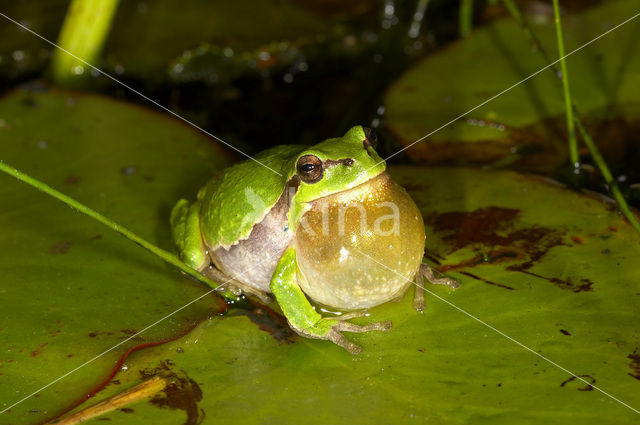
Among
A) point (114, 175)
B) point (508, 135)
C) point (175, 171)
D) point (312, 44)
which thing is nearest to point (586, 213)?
point (508, 135)

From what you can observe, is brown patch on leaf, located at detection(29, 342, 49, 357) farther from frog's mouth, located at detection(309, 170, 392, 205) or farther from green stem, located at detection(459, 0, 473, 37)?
green stem, located at detection(459, 0, 473, 37)

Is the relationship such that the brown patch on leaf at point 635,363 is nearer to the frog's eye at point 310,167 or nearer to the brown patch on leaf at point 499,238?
the brown patch on leaf at point 499,238

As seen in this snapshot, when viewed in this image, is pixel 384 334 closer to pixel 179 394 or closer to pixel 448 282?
pixel 448 282

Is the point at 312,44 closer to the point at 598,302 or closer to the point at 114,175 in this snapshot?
the point at 114,175

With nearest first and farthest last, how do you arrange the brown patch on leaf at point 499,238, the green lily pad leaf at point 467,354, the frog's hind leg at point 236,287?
the green lily pad leaf at point 467,354 → the brown patch on leaf at point 499,238 → the frog's hind leg at point 236,287

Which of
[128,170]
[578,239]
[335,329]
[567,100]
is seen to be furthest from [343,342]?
[128,170]

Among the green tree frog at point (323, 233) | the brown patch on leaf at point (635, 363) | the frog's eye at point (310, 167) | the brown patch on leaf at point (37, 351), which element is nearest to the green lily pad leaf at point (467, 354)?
the brown patch on leaf at point (635, 363)
